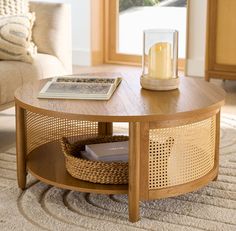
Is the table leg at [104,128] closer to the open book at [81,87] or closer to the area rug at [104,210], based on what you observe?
the open book at [81,87]

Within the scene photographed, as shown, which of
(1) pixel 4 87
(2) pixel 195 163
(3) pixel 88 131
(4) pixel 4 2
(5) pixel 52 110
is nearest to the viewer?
(5) pixel 52 110

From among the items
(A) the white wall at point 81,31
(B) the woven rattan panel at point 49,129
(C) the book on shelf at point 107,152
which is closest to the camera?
(C) the book on shelf at point 107,152

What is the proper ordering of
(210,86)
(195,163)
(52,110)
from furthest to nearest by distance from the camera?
(210,86)
(195,163)
(52,110)

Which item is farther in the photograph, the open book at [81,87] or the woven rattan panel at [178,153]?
the open book at [81,87]

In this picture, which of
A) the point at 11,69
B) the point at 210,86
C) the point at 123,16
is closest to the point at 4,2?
the point at 11,69

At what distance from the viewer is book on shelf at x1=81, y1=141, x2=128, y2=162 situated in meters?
2.18

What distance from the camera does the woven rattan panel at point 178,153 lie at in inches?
79.3

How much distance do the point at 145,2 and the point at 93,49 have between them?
25.3 inches

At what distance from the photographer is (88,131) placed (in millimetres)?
2619

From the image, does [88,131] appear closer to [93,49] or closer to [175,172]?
[175,172]

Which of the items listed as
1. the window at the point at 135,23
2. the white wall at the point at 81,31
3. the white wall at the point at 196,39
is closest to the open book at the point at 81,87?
the white wall at the point at 196,39

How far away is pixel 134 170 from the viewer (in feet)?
6.42

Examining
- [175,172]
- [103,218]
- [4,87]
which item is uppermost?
[4,87]

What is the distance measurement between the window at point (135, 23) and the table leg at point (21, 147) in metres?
2.97
